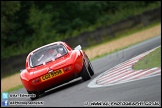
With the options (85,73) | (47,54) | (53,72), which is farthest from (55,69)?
→ (47,54)

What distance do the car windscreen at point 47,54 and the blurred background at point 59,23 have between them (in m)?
18.0

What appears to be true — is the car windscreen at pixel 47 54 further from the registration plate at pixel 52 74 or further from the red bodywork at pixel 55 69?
the registration plate at pixel 52 74

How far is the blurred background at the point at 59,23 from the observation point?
37688 mm

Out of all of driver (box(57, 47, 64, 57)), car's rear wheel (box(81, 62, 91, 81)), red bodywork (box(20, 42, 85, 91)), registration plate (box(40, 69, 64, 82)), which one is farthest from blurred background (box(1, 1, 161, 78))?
registration plate (box(40, 69, 64, 82))

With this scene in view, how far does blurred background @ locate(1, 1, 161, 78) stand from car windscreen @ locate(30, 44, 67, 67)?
1795 cm

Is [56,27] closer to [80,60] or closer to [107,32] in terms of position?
[107,32]

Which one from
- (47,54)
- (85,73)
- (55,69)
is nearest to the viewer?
(55,69)

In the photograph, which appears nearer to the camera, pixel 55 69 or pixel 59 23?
pixel 55 69

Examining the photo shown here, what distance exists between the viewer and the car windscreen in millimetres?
12352

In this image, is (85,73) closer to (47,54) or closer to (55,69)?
(55,69)

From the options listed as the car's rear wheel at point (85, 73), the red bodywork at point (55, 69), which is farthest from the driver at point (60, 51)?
the car's rear wheel at point (85, 73)

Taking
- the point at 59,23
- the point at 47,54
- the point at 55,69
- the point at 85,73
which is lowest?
the point at 85,73

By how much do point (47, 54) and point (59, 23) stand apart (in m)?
40.4

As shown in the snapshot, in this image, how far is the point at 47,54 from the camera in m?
12.6
